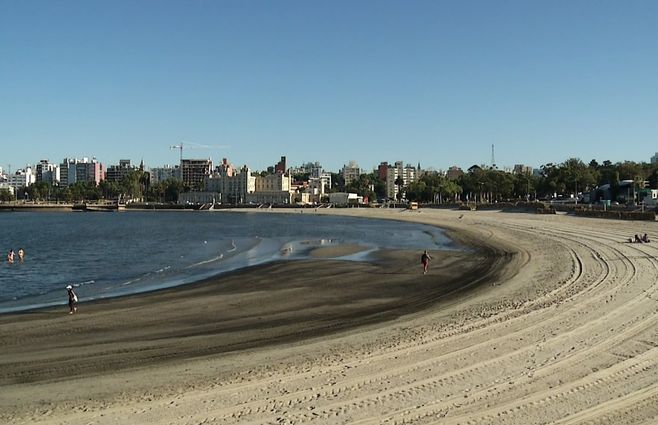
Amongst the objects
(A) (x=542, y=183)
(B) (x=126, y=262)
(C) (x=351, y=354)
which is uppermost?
(A) (x=542, y=183)

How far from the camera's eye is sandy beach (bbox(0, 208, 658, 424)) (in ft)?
32.7

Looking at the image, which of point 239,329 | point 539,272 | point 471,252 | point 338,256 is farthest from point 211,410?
point 471,252

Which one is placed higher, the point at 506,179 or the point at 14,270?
the point at 506,179

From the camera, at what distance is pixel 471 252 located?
138 ft

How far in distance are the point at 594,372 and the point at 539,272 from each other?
17.1m

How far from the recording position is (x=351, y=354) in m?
13.6

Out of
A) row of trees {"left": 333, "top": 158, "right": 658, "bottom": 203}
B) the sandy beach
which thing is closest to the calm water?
the sandy beach

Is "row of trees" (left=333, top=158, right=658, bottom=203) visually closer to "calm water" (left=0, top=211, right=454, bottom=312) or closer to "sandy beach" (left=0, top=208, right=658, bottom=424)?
"calm water" (left=0, top=211, right=454, bottom=312)

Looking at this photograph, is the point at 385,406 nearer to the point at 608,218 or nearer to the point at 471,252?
the point at 471,252

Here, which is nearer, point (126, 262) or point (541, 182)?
point (126, 262)

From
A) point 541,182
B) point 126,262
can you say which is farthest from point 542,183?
point 126,262

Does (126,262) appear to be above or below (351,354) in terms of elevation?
below

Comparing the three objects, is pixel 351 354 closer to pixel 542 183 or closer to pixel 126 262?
pixel 126 262

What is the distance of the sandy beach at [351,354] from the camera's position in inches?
392
